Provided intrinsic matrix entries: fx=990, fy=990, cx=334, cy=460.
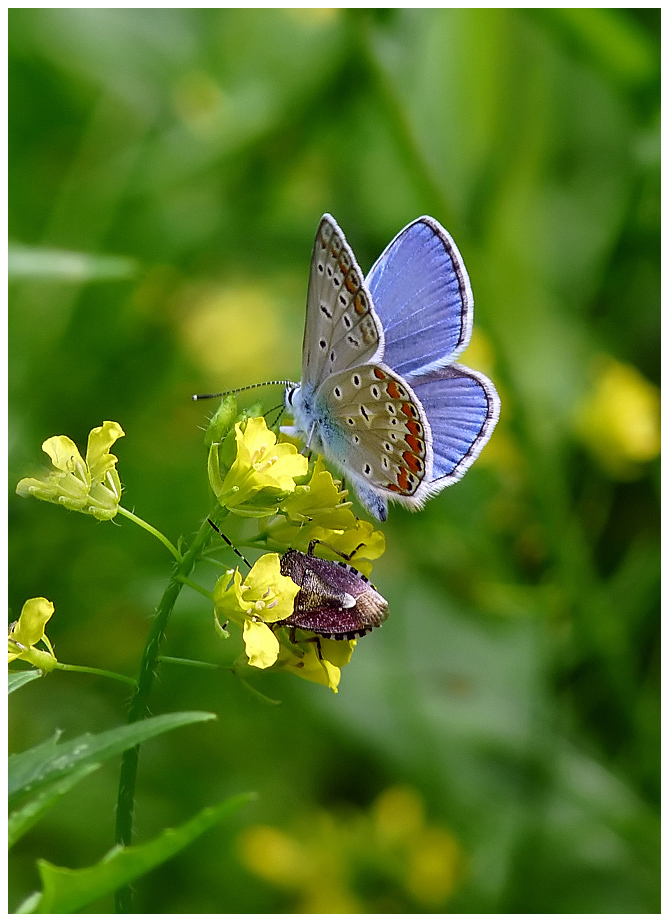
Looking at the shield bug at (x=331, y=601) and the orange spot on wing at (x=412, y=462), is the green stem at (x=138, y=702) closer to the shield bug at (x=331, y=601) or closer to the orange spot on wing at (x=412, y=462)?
the shield bug at (x=331, y=601)

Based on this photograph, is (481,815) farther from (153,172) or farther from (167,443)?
(153,172)

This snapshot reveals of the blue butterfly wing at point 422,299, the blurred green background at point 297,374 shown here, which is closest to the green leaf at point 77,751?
the blue butterfly wing at point 422,299

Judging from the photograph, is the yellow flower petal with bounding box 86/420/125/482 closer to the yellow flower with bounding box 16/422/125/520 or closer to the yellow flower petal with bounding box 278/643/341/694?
the yellow flower with bounding box 16/422/125/520

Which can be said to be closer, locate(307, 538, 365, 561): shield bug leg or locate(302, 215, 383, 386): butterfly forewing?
locate(307, 538, 365, 561): shield bug leg

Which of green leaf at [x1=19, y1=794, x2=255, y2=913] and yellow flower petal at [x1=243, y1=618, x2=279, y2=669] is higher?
yellow flower petal at [x1=243, y1=618, x2=279, y2=669]

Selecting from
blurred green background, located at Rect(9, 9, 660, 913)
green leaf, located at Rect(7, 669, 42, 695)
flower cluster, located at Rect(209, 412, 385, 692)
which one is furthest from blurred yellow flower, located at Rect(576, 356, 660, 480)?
green leaf, located at Rect(7, 669, 42, 695)

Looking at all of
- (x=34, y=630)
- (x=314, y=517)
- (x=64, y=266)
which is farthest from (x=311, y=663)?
(x=64, y=266)

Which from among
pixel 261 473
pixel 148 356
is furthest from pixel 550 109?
pixel 261 473
